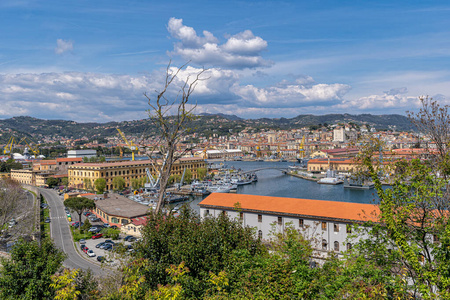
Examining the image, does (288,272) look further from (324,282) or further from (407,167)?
(407,167)

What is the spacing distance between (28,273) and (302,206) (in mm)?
7574

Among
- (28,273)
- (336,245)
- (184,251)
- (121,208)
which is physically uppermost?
(184,251)

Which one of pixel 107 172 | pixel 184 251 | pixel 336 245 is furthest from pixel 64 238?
pixel 107 172

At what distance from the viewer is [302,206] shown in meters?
10.1

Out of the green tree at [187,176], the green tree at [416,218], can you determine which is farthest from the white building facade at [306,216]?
the green tree at [187,176]

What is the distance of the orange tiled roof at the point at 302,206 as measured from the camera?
9.05m

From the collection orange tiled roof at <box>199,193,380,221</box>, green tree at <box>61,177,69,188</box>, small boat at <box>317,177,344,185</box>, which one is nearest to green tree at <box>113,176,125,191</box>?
green tree at <box>61,177,69,188</box>

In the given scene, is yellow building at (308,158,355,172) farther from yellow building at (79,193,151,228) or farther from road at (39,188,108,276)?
road at (39,188,108,276)

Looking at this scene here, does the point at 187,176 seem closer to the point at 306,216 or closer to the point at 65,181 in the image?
the point at 65,181

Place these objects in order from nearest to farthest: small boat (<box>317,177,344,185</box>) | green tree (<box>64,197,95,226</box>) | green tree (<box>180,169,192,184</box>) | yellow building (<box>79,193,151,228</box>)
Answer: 1. yellow building (<box>79,193,151,228</box>)
2. green tree (<box>64,197,95,226</box>)
3. green tree (<box>180,169,192,184</box>)
4. small boat (<box>317,177,344,185</box>)

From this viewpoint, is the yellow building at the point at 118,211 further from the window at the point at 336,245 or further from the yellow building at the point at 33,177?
the yellow building at the point at 33,177

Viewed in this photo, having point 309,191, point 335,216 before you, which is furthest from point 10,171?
point 335,216

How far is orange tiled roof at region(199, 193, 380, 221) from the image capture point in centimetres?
905

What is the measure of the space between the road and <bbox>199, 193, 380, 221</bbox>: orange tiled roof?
436 cm
